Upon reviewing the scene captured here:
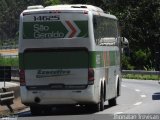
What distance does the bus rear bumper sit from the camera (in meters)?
20.8

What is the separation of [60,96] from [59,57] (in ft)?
4.15

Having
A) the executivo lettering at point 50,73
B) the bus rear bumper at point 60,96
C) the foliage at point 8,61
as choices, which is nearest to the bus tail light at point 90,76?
the bus rear bumper at point 60,96

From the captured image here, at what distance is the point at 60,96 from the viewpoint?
20.8 metres

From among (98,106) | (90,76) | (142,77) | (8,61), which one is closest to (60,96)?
(90,76)

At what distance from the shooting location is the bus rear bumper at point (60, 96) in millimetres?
20781

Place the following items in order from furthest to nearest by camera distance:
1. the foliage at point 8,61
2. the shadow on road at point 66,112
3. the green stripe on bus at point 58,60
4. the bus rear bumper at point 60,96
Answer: the foliage at point 8,61
the shadow on road at point 66,112
the green stripe on bus at point 58,60
the bus rear bumper at point 60,96

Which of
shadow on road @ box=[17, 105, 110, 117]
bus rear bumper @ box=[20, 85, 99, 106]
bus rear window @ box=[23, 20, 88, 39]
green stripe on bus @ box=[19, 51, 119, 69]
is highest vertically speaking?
bus rear window @ box=[23, 20, 88, 39]

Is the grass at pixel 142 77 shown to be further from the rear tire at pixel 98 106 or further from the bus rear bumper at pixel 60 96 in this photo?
the bus rear bumper at pixel 60 96

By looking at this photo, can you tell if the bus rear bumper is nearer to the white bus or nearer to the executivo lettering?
the white bus

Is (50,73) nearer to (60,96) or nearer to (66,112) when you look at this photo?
(60,96)

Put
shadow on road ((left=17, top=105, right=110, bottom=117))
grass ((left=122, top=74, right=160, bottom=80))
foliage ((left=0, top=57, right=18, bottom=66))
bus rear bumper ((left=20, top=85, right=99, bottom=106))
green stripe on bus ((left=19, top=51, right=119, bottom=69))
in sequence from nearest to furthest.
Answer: bus rear bumper ((left=20, top=85, right=99, bottom=106)), green stripe on bus ((left=19, top=51, right=119, bottom=69)), shadow on road ((left=17, top=105, right=110, bottom=117)), grass ((left=122, top=74, right=160, bottom=80)), foliage ((left=0, top=57, right=18, bottom=66))

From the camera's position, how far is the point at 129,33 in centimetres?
6388

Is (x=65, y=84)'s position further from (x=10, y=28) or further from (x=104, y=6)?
(x=10, y=28)

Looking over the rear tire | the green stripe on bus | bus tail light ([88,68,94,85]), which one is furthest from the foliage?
bus tail light ([88,68,94,85])
